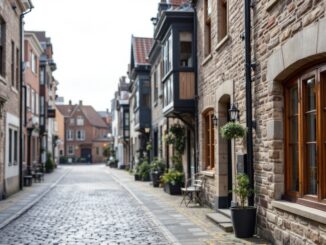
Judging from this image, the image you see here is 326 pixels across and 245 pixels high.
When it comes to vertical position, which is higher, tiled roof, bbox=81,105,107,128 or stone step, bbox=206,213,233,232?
tiled roof, bbox=81,105,107,128

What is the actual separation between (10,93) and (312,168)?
48.6 ft

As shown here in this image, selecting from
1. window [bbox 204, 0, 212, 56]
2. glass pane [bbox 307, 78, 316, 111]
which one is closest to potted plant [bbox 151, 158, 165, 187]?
window [bbox 204, 0, 212, 56]

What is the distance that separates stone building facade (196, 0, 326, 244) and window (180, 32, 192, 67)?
587 centimetres

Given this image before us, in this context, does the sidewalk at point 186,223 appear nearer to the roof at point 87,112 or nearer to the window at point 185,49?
the window at point 185,49

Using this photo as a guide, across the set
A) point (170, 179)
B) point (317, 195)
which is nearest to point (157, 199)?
point (170, 179)

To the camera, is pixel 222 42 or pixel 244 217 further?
pixel 222 42

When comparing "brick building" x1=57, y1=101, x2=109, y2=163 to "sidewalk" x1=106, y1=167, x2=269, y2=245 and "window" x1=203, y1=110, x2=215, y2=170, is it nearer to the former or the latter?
"sidewalk" x1=106, y1=167, x2=269, y2=245

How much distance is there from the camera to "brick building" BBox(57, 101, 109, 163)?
93625 mm

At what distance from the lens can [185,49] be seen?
59.7 feet

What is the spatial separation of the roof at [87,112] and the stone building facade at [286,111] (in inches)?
3465

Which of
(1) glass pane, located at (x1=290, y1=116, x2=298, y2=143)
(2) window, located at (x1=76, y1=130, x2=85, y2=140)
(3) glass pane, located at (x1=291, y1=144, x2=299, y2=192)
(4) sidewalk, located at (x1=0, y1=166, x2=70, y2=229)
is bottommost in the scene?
(4) sidewalk, located at (x1=0, y1=166, x2=70, y2=229)

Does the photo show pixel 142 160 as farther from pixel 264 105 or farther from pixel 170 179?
pixel 264 105

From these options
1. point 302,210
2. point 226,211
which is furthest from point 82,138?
point 302,210

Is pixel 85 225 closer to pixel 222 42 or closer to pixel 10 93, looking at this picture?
pixel 222 42
